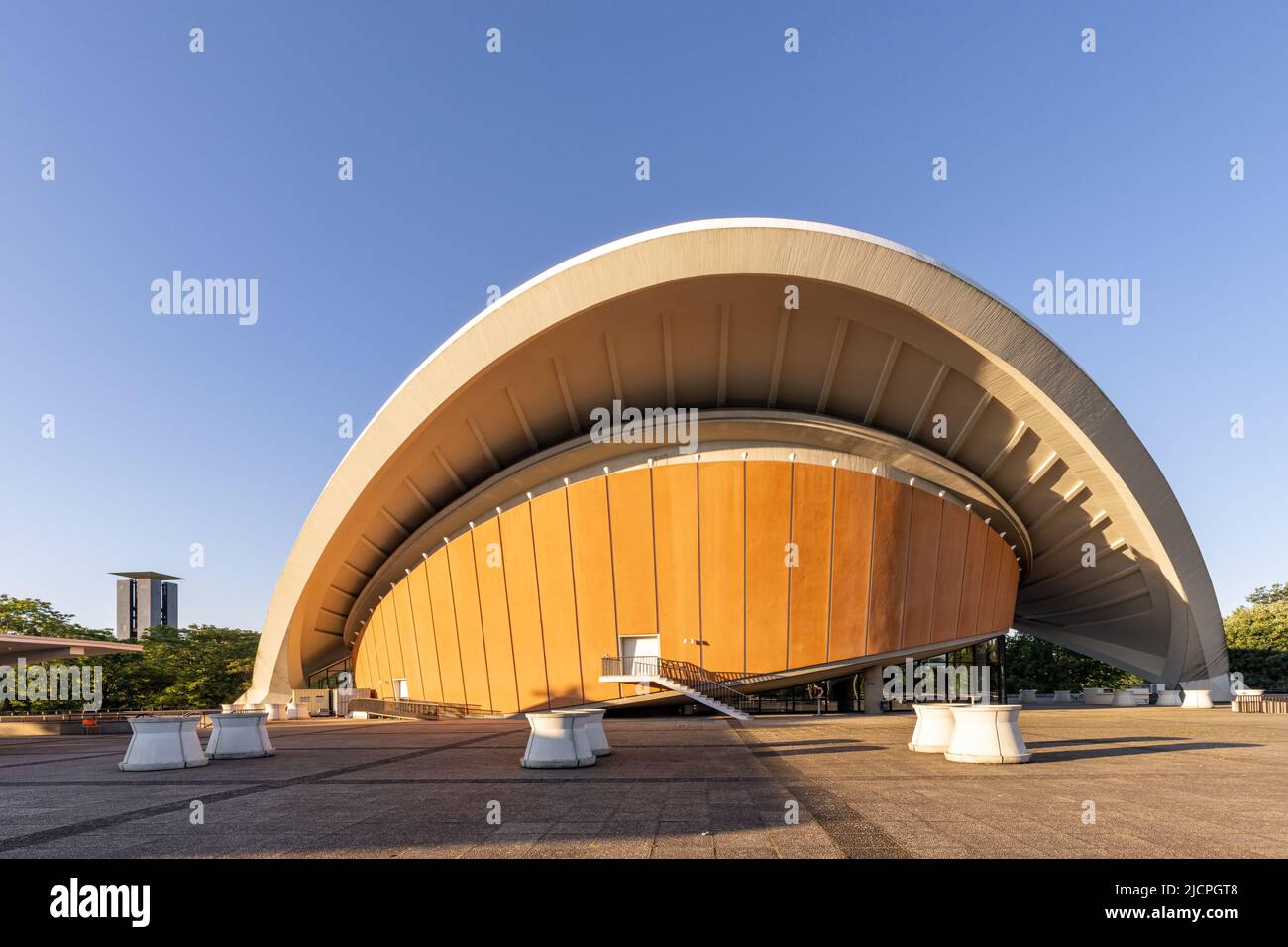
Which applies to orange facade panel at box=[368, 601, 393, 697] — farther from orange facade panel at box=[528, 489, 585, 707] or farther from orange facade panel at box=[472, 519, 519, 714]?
orange facade panel at box=[528, 489, 585, 707]

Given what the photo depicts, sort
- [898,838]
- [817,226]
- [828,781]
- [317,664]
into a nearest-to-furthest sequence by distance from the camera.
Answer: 1. [898,838]
2. [828,781]
3. [817,226]
4. [317,664]

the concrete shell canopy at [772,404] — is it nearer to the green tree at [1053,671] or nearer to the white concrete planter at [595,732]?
the white concrete planter at [595,732]

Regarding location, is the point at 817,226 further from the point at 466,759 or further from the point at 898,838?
the point at 898,838

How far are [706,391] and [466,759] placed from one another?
19.9m

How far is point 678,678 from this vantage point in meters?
27.5

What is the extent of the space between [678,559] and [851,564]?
591 centimetres

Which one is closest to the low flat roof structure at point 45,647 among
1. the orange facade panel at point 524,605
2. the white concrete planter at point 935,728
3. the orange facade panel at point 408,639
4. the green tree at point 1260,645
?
the orange facade panel at point 408,639

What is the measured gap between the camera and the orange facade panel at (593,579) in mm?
28469

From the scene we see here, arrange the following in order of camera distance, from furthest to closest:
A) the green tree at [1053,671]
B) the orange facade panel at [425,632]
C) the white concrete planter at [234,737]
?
1. the green tree at [1053,671]
2. the orange facade panel at [425,632]
3. the white concrete planter at [234,737]

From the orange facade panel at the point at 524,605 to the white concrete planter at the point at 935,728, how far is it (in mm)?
17583

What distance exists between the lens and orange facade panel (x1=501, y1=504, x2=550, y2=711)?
2958cm

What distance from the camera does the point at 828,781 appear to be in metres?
10.9

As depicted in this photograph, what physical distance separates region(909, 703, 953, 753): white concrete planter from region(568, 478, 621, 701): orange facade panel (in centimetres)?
1550
